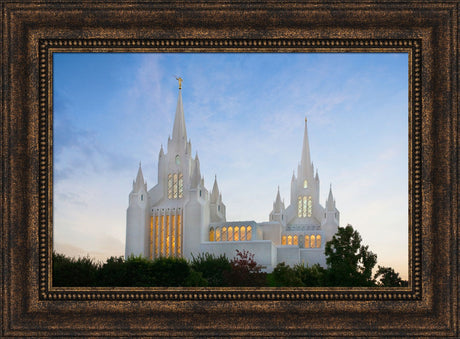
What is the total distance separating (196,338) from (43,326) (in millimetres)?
1473

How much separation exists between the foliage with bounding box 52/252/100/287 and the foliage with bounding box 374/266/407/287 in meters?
2.94

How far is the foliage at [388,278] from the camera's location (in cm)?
476

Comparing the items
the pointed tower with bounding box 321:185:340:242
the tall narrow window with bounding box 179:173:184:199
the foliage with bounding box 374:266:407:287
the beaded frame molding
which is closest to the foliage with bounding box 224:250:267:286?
the beaded frame molding

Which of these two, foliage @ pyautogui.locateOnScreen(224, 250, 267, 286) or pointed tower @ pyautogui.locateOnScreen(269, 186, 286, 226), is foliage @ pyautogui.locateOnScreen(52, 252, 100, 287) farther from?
pointed tower @ pyautogui.locateOnScreen(269, 186, 286, 226)

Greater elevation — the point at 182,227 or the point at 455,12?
the point at 455,12

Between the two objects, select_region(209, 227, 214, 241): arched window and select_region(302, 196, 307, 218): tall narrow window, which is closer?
select_region(209, 227, 214, 241): arched window

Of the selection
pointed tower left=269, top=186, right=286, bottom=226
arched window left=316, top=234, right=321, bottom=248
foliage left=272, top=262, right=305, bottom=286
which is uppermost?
pointed tower left=269, top=186, right=286, bottom=226

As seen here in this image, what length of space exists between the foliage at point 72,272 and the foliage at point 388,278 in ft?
9.66

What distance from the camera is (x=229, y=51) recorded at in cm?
491

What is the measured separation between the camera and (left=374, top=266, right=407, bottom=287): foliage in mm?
4758

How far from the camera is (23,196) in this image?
4719 mm

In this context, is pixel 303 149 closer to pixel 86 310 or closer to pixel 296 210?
pixel 86 310

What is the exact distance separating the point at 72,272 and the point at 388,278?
129 inches

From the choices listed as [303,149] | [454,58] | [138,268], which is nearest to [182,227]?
[303,149]
